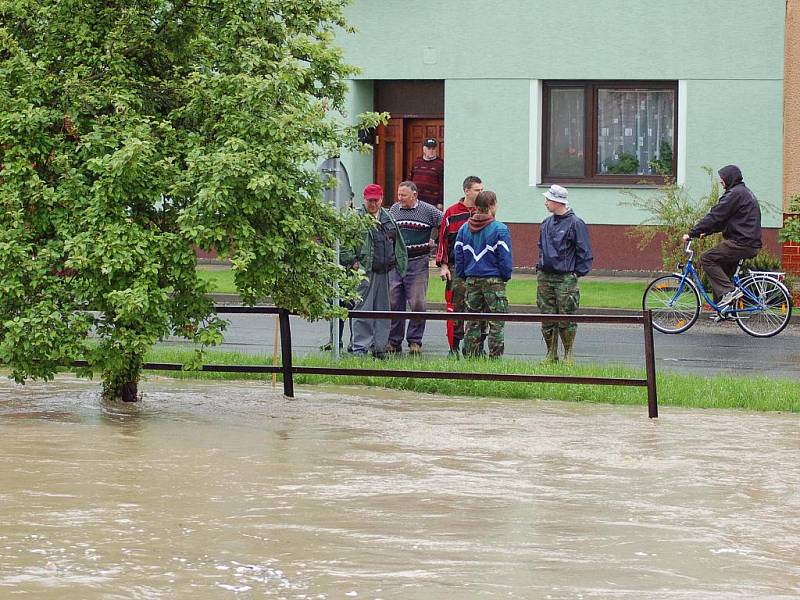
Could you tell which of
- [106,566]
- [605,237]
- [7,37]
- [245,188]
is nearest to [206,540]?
[106,566]

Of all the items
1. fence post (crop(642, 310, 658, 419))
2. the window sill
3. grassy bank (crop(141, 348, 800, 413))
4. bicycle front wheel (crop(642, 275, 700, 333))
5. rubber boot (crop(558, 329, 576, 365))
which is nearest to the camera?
fence post (crop(642, 310, 658, 419))

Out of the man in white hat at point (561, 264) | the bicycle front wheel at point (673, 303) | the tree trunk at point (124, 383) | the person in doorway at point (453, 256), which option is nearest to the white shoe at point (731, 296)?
the bicycle front wheel at point (673, 303)

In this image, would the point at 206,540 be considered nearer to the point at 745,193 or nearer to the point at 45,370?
the point at 45,370

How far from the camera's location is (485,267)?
14.3m

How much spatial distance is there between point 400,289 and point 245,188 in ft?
18.4

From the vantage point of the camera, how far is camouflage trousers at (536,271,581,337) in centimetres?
1435

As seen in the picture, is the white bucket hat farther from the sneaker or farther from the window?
the window

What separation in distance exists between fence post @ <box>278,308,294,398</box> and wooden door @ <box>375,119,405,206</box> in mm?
14648

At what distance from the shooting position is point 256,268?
1062 centimetres

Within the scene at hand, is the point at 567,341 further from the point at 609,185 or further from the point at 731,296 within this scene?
the point at 609,185

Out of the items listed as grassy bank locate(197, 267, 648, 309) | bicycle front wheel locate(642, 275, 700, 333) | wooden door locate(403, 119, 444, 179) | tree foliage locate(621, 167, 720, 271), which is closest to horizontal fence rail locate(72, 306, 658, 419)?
bicycle front wheel locate(642, 275, 700, 333)

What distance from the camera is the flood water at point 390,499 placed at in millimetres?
6844

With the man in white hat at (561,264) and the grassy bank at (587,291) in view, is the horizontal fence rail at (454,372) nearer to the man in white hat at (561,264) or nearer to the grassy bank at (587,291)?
the man in white hat at (561,264)

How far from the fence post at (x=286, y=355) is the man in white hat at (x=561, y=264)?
305 cm
